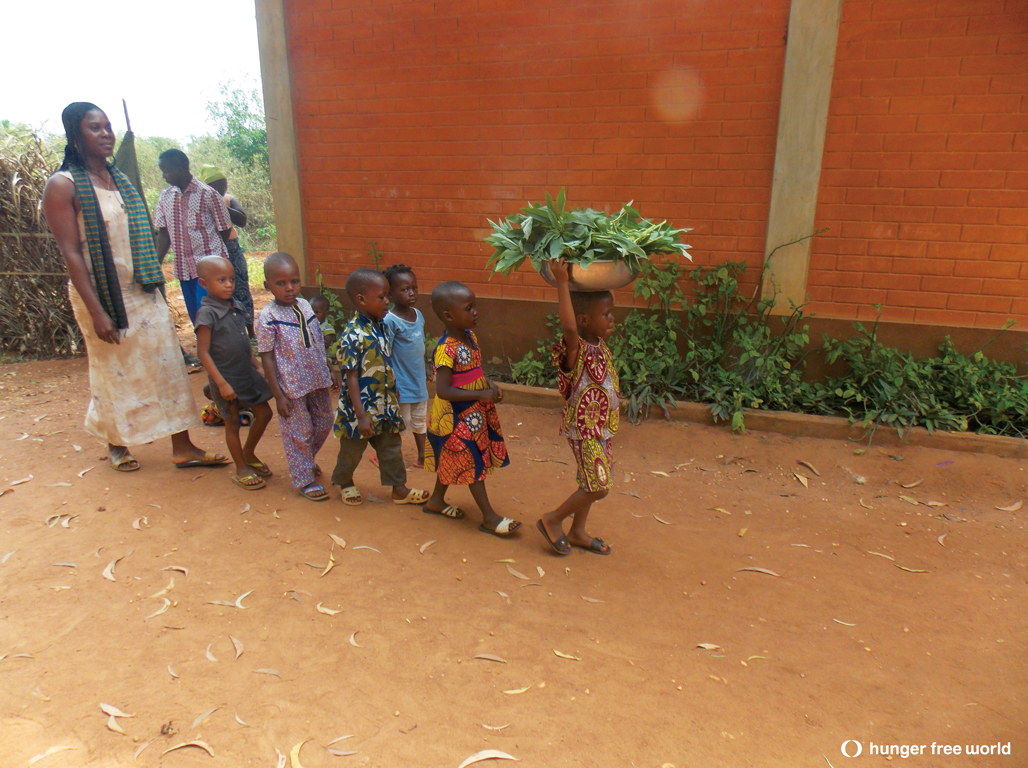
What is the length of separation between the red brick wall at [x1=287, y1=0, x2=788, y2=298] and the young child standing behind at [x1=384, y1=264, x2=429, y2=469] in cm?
207

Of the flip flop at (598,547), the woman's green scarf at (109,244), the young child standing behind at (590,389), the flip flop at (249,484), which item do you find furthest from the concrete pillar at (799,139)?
the woman's green scarf at (109,244)

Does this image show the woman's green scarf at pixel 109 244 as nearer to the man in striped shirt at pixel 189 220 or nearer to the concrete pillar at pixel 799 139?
the man in striped shirt at pixel 189 220

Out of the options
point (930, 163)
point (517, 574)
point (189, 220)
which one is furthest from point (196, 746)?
point (930, 163)

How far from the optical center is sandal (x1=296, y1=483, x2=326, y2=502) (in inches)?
147

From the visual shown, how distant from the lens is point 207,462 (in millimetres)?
4180

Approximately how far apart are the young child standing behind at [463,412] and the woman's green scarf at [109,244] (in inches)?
74.0

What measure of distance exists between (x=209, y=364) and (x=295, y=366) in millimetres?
517

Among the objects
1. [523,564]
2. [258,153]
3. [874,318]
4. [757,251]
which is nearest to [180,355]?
[523,564]

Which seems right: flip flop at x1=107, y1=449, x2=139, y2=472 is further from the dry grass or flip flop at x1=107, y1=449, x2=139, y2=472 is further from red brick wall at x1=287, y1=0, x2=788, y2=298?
the dry grass

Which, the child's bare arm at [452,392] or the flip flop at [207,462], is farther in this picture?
the flip flop at [207,462]

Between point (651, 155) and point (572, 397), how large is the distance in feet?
10.0

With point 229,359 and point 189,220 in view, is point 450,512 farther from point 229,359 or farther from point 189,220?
point 189,220

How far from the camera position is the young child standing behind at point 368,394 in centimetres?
337

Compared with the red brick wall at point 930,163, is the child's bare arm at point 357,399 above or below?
below
